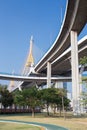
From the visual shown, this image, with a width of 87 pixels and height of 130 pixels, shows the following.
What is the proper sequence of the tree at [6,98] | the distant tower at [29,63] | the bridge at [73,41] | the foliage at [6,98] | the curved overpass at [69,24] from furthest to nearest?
1. the distant tower at [29,63]
2. the tree at [6,98]
3. the foliage at [6,98]
4. the bridge at [73,41]
5. the curved overpass at [69,24]

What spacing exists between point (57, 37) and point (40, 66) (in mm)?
42790

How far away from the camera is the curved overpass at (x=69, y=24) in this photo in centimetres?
5184

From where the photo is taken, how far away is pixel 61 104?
2965 inches

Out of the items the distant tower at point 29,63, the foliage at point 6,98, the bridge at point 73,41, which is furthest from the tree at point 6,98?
the distant tower at point 29,63

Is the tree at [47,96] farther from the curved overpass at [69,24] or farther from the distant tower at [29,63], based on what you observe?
the distant tower at [29,63]

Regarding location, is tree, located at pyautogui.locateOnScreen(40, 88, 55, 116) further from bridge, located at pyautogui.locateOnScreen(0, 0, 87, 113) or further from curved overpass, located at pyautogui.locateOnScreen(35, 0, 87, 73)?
curved overpass, located at pyautogui.locateOnScreen(35, 0, 87, 73)

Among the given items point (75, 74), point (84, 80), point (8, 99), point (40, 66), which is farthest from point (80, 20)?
point (40, 66)

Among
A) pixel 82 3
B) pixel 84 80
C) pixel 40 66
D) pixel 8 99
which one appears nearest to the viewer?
pixel 84 80

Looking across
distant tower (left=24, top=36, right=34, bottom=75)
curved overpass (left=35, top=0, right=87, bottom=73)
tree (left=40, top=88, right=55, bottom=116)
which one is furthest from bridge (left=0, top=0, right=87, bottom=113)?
distant tower (left=24, top=36, right=34, bottom=75)

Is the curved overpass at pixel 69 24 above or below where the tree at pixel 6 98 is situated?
above

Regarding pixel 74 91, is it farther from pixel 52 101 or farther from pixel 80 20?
pixel 80 20

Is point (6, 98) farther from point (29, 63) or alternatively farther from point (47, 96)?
point (29, 63)

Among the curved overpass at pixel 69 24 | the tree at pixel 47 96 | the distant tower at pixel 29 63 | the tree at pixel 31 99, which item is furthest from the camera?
the distant tower at pixel 29 63

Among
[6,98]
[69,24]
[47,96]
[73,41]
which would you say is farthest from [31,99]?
[6,98]
